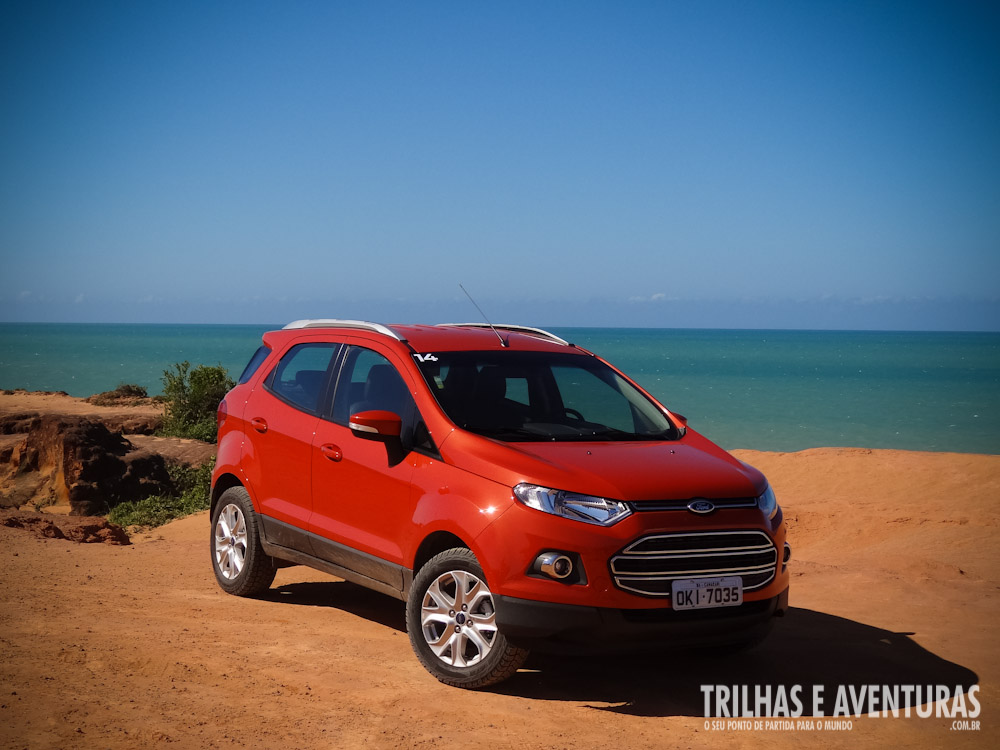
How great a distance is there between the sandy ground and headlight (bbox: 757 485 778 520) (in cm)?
100

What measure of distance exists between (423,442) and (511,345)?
1218mm

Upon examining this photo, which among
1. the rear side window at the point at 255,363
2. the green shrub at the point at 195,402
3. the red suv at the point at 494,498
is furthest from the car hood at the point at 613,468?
the green shrub at the point at 195,402

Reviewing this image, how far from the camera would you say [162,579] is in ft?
26.6

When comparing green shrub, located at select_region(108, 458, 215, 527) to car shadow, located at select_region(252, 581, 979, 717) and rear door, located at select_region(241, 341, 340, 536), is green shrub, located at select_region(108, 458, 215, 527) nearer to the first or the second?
rear door, located at select_region(241, 341, 340, 536)

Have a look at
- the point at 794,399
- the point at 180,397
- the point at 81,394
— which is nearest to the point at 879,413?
the point at 794,399

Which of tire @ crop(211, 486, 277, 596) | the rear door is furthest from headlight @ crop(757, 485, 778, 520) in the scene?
tire @ crop(211, 486, 277, 596)

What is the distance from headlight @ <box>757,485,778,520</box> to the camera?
540 cm

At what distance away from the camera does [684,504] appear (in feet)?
16.6

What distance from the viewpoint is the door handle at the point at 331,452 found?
623 cm

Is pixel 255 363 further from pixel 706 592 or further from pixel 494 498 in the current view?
pixel 706 592

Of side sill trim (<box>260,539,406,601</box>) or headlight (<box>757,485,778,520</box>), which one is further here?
side sill trim (<box>260,539,406,601</box>)

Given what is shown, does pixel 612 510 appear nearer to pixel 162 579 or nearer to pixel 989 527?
pixel 162 579

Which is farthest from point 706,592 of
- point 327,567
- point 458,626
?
point 327,567

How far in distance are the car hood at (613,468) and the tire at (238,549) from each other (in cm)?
235
